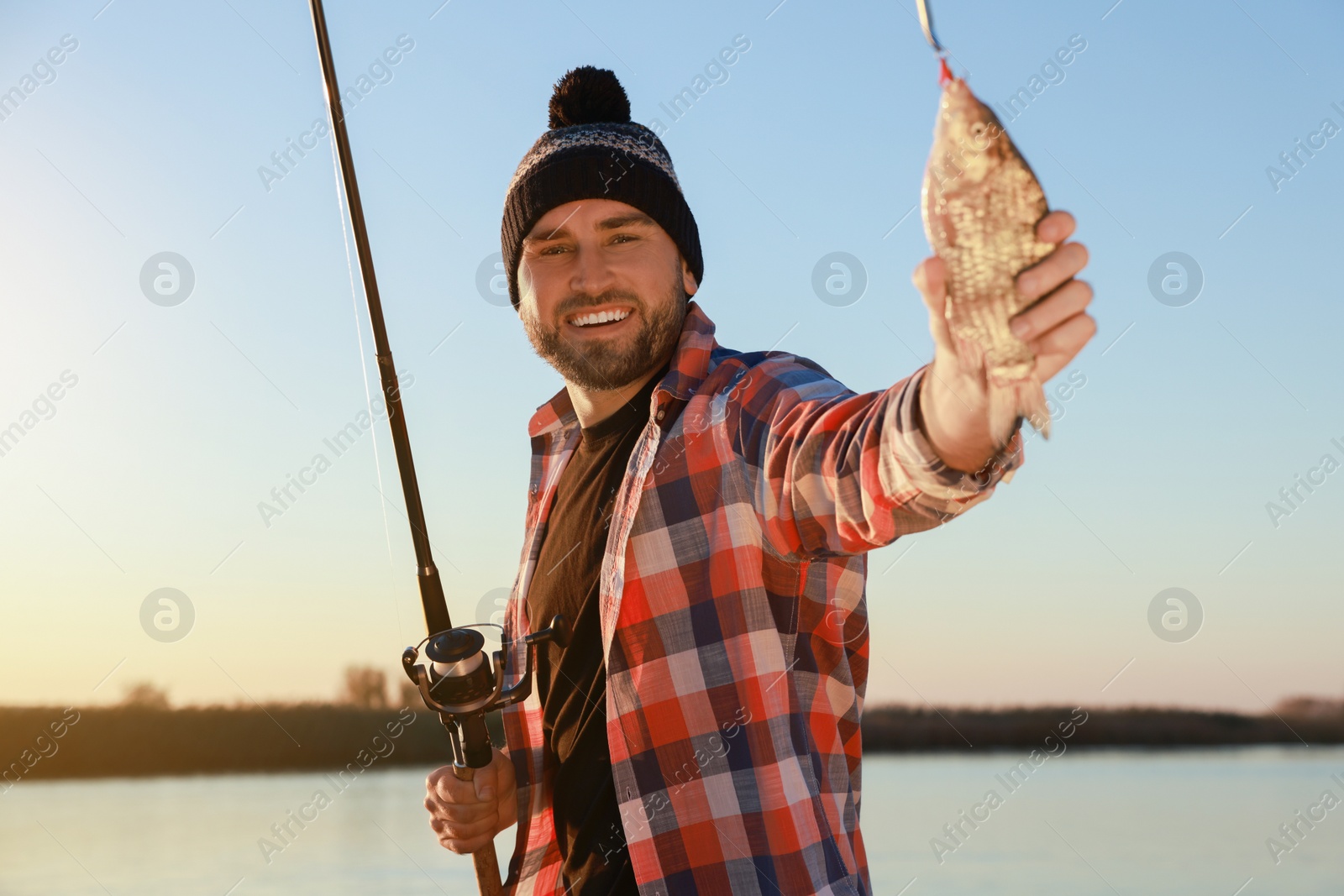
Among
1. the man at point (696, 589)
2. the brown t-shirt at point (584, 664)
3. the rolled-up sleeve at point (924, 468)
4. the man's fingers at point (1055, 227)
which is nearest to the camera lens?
the man's fingers at point (1055, 227)

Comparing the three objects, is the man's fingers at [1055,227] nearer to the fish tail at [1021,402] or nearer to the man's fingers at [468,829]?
the fish tail at [1021,402]

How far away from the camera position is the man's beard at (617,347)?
239cm

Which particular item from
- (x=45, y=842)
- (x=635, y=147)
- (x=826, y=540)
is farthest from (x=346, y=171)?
(x=45, y=842)

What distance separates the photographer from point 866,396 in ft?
4.88

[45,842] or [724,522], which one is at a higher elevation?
[724,522]

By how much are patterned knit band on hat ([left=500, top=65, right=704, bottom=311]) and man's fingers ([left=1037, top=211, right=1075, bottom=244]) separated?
1744 mm

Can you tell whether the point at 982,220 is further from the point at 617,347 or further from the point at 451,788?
the point at 451,788

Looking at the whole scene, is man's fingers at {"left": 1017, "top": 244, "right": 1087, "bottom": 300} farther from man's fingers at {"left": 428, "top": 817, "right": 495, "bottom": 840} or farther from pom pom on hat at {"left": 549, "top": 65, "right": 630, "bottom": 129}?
pom pom on hat at {"left": 549, "top": 65, "right": 630, "bottom": 129}

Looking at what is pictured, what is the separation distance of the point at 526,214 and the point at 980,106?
74.7 inches

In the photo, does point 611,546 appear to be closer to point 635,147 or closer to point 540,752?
point 540,752

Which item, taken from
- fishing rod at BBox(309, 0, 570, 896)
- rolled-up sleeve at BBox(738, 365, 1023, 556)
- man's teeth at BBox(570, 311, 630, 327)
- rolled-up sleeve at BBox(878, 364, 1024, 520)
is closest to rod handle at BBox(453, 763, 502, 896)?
fishing rod at BBox(309, 0, 570, 896)

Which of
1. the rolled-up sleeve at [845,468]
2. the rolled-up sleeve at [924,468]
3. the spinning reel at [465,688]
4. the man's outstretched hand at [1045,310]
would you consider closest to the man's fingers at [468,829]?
the spinning reel at [465,688]

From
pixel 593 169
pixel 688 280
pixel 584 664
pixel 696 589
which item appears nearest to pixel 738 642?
pixel 696 589

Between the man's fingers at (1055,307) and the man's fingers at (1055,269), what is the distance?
14 mm
